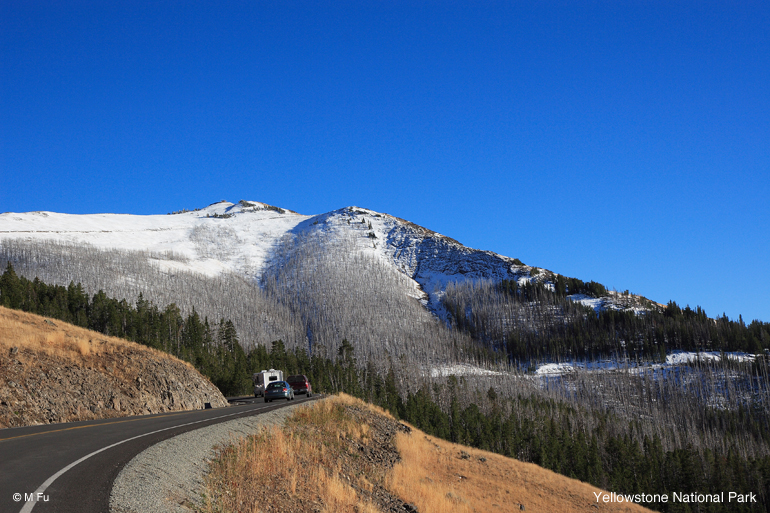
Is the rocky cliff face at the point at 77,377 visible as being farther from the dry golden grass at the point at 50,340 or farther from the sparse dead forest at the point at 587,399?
the sparse dead forest at the point at 587,399

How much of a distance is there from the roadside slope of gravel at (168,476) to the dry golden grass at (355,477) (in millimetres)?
445

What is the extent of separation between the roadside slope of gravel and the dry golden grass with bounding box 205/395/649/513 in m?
0.44

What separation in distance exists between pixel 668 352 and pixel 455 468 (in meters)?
194

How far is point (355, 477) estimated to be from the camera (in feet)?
61.6

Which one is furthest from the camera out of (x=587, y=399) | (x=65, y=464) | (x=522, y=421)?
(x=587, y=399)

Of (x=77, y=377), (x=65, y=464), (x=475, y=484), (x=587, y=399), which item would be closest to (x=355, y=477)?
(x=65, y=464)

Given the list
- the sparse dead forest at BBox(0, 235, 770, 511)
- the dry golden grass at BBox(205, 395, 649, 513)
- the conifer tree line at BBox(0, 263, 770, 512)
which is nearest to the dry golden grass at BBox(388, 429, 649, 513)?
the dry golden grass at BBox(205, 395, 649, 513)

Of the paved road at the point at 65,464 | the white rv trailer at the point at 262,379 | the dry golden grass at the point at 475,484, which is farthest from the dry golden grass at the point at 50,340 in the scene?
the dry golden grass at the point at 475,484

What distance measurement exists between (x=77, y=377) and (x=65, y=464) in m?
→ 19.8

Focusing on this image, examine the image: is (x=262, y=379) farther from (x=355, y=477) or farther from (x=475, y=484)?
(x=355, y=477)

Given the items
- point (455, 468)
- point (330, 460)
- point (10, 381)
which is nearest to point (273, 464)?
point (330, 460)

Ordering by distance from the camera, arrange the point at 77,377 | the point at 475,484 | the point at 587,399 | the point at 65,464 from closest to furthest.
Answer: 1. the point at 65,464
2. the point at 77,377
3. the point at 475,484
4. the point at 587,399

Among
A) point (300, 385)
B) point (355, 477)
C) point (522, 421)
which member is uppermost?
point (300, 385)

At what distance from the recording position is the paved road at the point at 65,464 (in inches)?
335
